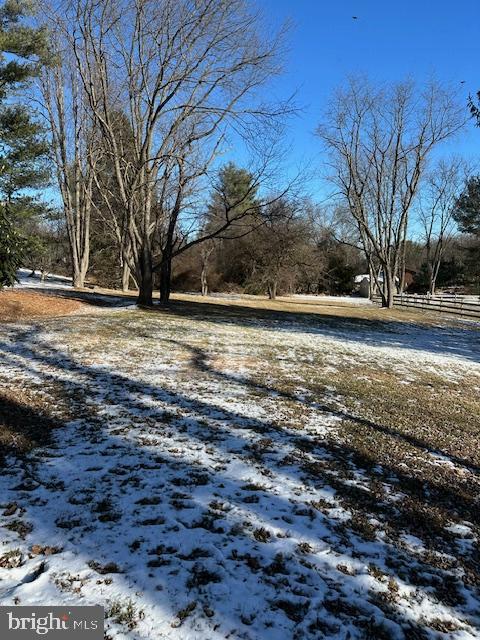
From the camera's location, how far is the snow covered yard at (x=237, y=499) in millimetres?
2635

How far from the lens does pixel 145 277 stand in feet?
55.1

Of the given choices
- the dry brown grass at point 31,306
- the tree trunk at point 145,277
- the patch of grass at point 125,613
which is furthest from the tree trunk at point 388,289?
the patch of grass at point 125,613

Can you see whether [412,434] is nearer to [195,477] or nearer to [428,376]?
[195,477]

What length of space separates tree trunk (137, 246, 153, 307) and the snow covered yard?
840 centimetres

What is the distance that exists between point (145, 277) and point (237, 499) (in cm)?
1382

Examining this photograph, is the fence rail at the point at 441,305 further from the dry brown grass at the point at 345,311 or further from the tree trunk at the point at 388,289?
the tree trunk at the point at 388,289

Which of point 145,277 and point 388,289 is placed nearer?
point 145,277

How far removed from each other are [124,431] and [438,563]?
3371 mm

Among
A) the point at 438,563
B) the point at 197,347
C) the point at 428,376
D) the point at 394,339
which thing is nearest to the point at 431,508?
the point at 438,563

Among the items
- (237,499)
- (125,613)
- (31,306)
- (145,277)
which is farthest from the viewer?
(145,277)

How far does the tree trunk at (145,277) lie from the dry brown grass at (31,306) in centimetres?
222

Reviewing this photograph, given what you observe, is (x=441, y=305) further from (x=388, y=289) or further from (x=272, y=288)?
(x=272, y=288)

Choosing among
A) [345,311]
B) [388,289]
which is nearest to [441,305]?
[388,289]

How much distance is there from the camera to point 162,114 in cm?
1599
